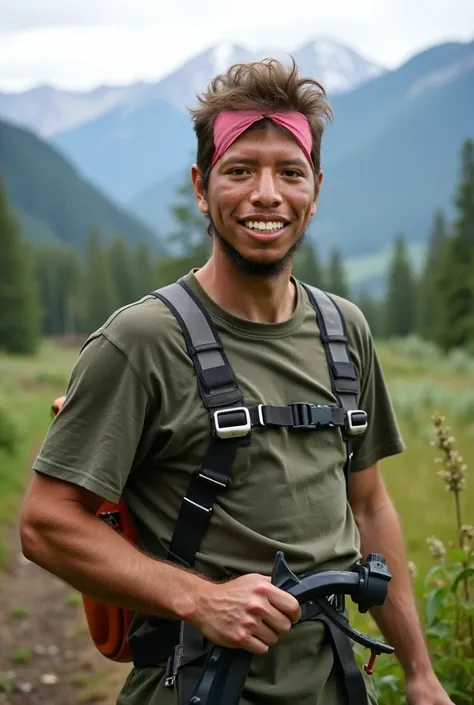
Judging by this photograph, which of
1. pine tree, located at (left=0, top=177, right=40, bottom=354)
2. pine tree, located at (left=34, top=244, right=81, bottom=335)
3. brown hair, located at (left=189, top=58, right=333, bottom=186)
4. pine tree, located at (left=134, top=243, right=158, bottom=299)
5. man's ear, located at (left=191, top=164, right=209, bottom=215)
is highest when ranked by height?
brown hair, located at (left=189, top=58, right=333, bottom=186)

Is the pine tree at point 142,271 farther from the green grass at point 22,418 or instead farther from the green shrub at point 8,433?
the green shrub at point 8,433

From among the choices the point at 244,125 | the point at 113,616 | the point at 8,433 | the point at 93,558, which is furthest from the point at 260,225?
the point at 8,433

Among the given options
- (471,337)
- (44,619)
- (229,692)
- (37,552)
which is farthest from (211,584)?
(471,337)

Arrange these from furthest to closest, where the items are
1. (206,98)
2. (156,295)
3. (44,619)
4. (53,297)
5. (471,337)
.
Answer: (53,297) → (471,337) → (44,619) → (206,98) → (156,295)

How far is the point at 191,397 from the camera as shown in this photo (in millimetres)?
2836

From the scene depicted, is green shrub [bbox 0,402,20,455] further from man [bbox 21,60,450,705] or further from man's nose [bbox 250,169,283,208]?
man's nose [bbox 250,169,283,208]

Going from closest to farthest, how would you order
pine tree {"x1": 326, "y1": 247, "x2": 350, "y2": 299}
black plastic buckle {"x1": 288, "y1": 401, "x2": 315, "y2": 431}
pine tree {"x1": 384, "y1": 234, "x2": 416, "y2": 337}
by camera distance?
black plastic buckle {"x1": 288, "y1": 401, "x2": 315, "y2": 431} → pine tree {"x1": 384, "y1": 234, "x2": 416, "y2": 337} → pine tree {"x1": 326, "y1": 247, "x2": 350, "y2": 299}

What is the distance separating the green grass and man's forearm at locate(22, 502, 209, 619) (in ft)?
29.8

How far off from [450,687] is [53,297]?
98.0 metres

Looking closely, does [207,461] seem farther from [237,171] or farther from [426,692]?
[426,692]

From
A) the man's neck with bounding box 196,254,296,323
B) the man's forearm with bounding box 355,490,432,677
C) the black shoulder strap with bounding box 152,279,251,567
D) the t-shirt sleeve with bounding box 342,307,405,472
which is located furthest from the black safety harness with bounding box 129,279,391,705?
the man's forearm with bounding box 355,490,432,677

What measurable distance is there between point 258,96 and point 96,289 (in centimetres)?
8343

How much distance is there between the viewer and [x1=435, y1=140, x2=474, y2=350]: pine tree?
43.1m

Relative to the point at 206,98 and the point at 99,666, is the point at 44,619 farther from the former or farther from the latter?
the point at 206,98
